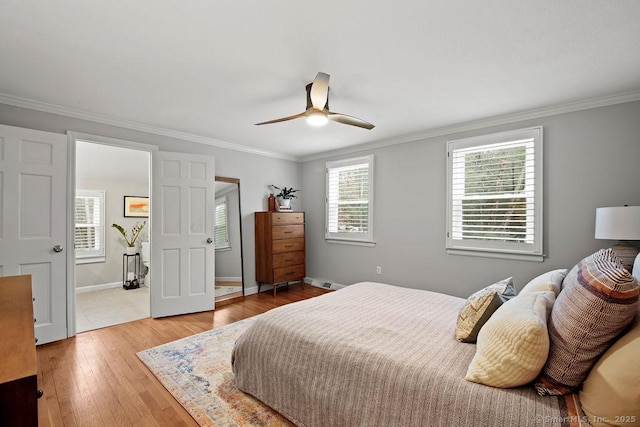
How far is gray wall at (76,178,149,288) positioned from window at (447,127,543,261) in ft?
17.8

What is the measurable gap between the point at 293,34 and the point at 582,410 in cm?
231

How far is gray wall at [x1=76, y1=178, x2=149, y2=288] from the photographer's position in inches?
197

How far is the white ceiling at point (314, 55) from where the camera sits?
166 cm

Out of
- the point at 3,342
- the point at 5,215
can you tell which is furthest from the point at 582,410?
the point at 5,215

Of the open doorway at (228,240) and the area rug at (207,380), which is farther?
the open doorway at (228,240)

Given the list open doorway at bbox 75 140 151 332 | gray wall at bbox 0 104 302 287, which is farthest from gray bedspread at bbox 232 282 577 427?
open doorway at bbox 75 140 151 332

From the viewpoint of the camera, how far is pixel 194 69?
2311 millimetres

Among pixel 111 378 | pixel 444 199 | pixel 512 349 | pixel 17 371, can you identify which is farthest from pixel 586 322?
pixel 111 378

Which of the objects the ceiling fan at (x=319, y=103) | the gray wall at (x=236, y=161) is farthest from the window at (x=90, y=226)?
the ceiling fan at (x=319, y=103)

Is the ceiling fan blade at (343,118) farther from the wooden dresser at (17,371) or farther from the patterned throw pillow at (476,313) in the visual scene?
the wooden dresser at (17,371)

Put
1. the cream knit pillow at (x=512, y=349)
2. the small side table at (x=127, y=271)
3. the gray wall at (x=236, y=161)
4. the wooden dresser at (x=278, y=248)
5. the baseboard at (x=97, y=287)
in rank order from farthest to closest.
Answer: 1. the small side table at (x=127, y=271)
2. the baseboard at (x=97, y=287)
3. the wooden dresser at (x=278, y=248)
4. the gray wall at (x=236, y=161)
5. the cream knit pillow at (x=512, y=349)

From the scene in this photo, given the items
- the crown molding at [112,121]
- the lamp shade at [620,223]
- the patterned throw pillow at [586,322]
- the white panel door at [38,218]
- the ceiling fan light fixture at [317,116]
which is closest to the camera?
the patterned throw pillow at [586,322]

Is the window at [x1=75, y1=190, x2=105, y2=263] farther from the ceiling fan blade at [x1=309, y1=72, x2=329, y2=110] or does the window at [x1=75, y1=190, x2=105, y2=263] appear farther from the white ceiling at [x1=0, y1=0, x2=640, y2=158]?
the ceiling fan blade at [x1=309, y1=72, x2=329, y2=110]

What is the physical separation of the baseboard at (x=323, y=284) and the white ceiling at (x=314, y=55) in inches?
117
